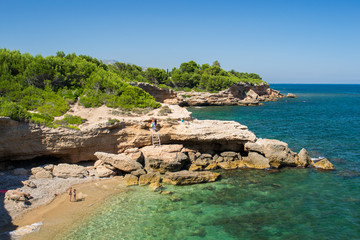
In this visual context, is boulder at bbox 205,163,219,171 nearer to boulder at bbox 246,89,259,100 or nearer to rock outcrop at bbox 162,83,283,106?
rock outcrop at bbox 162,83,283,106

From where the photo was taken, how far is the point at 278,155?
2038 centimetres

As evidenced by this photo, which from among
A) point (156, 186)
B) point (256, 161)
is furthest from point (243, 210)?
point (256, 161)

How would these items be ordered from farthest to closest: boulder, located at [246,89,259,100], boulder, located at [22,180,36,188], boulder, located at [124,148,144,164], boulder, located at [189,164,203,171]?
boulder, located at [246,89,259,100], boulder, located at [189,164,203,171], boulder, located at [124,148,144,164], boulder, located at [22,180,36,188]

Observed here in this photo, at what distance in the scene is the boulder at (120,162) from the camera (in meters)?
18.2

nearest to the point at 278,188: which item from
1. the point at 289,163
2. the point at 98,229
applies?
the point at 289,163

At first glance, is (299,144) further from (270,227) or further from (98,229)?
(98,229)

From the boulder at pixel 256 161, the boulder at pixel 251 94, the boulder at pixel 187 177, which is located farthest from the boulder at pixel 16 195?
the boulder at pixel 251 94

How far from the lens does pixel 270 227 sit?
40.7 ft

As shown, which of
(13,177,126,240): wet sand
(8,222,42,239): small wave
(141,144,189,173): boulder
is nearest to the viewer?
(8,222,42,239): small wave

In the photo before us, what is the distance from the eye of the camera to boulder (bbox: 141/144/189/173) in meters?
18.8

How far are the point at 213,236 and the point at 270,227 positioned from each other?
280cm

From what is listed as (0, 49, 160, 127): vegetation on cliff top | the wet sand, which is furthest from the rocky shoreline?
(0, 49, 160, 127): vegetation on cliff top

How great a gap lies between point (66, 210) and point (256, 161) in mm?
13488

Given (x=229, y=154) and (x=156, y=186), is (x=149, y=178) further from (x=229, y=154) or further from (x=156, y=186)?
(x=229, y=154)
